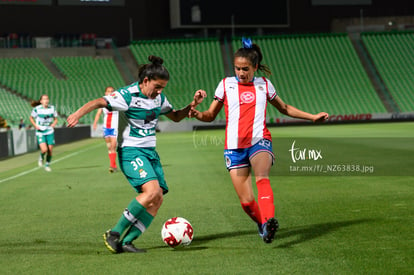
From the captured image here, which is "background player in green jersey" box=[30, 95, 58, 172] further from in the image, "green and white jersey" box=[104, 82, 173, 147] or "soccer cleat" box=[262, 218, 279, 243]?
"soccer cleat" box=[262, 218, 279, 243]

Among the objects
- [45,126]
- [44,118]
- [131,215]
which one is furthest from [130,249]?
[44,118]

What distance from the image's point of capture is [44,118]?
19.3 meters

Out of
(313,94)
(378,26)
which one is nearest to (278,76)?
(313,94)

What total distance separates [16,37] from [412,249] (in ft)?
173

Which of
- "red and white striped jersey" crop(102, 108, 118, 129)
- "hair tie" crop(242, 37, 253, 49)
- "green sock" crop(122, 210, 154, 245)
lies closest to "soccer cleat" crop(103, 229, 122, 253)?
"green sock" crop(122, 210, 154, 245)

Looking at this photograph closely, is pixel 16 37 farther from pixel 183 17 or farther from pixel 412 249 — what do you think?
pixel 412 249

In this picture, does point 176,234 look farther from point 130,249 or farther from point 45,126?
point 45,126

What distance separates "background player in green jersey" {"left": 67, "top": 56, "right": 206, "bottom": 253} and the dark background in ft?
163

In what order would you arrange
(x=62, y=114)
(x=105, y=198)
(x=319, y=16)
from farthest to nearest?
(x=319, y=16) < (x=62, y=114) < (x=105, y=198)

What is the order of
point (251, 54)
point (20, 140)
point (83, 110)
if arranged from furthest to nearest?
1. point (20, 140)
2. point (251, 54)
3. point (83, 110)

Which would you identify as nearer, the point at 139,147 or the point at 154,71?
the point at 154,71

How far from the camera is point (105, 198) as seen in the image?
38.3ft

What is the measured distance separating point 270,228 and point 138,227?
1.45 meters

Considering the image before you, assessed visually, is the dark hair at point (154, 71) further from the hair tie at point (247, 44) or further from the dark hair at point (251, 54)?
the hair tie at point (247, 44)
